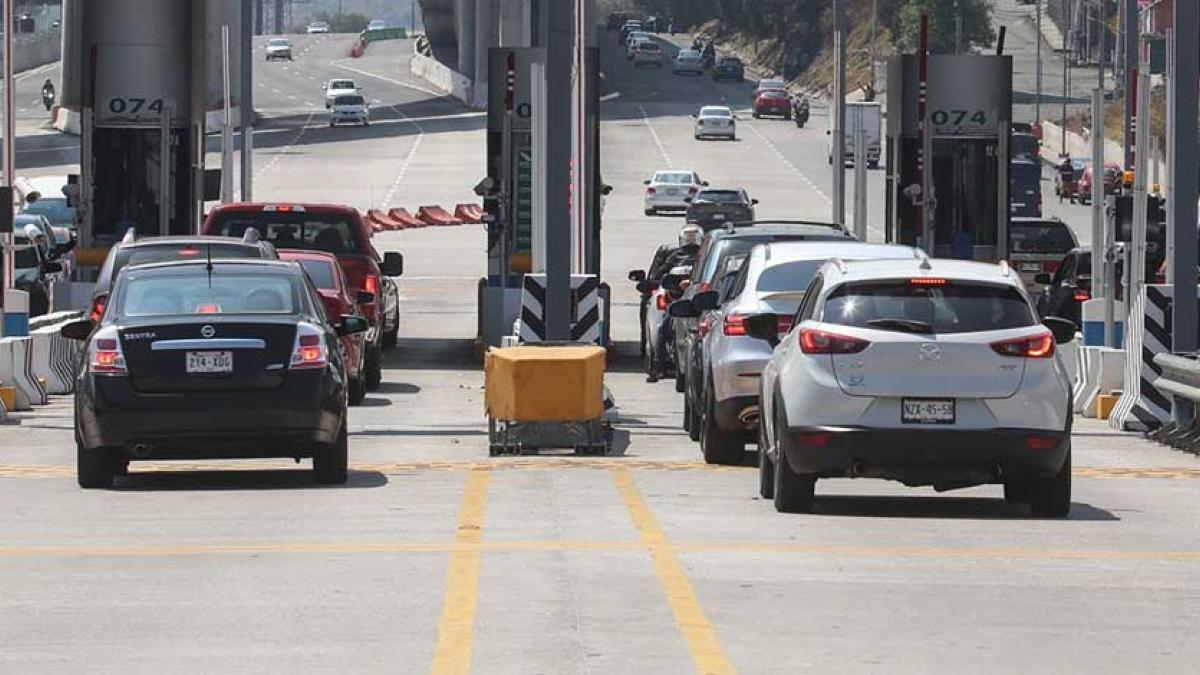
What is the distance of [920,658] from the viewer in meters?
10.2

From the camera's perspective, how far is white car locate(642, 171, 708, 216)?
80.8m

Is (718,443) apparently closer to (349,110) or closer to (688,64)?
(349,110)

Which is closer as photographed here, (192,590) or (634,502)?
(192,590)

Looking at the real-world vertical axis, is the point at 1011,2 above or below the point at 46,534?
above

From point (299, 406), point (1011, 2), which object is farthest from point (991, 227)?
point (1011, 2)

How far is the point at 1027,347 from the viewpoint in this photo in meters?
15.6

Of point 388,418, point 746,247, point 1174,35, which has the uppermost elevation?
point 1174,35

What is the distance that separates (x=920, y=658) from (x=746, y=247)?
15.0m

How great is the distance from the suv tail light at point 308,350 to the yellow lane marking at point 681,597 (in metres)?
2.11

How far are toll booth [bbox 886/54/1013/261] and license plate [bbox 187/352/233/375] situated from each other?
808 inches

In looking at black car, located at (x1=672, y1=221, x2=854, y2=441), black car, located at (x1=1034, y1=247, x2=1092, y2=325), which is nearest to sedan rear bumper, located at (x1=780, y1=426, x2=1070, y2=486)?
black car, located at (x1=672, y1=221, x2=854, y2=441)

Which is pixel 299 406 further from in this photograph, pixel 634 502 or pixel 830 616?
pixel 830 616

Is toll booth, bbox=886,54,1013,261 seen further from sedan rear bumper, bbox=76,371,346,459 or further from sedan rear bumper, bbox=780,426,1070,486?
sedan rear bumper, bbox=780,426,1070,486

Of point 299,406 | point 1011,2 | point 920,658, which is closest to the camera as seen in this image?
point 920,658
